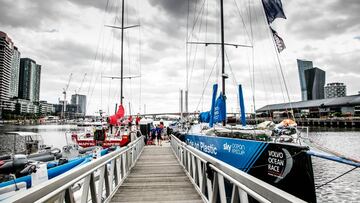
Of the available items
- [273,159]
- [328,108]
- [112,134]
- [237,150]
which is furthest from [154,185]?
[328,108]

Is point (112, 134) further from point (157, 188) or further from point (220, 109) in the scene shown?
point (157, 188)

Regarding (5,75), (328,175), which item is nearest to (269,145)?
(328,175)

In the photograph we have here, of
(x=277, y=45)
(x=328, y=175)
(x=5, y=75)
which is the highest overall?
(x=5, y=75)

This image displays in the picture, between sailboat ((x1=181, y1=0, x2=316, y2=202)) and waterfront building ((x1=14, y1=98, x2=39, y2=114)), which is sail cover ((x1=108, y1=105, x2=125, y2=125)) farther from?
waterfront building ((x1=14, y1=98, x2=39, y2=114))

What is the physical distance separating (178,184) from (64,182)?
13.8 ft

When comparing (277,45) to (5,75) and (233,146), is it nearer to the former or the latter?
(233,146)

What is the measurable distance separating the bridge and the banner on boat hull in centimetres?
92

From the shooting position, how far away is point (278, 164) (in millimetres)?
6137

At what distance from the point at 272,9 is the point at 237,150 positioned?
18.1 ft

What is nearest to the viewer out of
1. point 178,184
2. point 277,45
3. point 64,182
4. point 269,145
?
point 64,182

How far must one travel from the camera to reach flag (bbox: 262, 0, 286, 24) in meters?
9.27

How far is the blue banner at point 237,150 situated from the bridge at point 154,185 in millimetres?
864

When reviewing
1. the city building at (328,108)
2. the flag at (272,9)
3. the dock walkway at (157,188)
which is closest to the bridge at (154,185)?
the dock walkway at (157,188)

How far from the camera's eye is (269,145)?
20.8 ft
